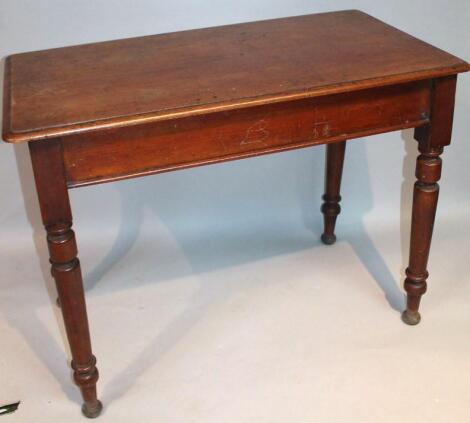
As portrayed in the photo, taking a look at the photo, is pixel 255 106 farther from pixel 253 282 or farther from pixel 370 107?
pixel 253 282

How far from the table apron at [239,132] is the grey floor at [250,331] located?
2.13ft

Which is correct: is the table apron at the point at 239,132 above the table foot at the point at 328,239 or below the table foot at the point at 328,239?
above

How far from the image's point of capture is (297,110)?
65.1 inches

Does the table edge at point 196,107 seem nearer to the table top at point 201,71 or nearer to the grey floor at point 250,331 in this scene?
the table top at point 201,71

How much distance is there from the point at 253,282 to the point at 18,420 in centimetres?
86

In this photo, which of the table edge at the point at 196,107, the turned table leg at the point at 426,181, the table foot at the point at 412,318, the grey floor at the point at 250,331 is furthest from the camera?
the table foot at the point at 412,318

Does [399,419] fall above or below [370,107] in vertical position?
below

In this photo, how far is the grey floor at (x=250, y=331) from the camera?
1873 mm

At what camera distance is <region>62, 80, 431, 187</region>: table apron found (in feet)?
5.06

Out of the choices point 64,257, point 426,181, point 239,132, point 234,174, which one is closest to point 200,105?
point 239,132

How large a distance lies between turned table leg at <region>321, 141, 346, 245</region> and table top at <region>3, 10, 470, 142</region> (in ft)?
1.57

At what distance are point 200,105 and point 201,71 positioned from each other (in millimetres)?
223

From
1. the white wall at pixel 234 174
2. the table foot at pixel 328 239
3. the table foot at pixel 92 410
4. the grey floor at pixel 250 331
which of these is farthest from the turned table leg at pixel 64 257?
the table foot at pixel 328 239

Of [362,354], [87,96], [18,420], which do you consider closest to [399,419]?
[362,354]
